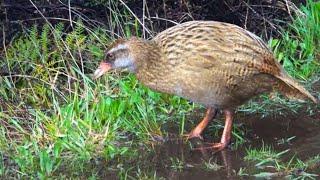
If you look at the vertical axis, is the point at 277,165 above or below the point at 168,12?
below

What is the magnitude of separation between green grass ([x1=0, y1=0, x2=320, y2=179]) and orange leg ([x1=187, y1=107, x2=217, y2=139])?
138 mm

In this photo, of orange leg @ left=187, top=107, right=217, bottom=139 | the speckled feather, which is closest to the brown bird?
the speckled feather

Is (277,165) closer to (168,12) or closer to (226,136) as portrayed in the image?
(226,136)

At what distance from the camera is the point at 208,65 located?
5.60 meters

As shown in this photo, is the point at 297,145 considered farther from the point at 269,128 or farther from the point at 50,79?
the point at 50,79

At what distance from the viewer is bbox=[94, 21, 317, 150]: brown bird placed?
5.61 meters

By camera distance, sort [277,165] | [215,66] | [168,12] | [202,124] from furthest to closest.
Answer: [168,12] < [202,124] < [215,66] < [277,165]

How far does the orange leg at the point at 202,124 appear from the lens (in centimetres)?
607

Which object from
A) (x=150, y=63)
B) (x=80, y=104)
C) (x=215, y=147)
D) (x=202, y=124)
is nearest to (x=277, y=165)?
(x=215, y=147)

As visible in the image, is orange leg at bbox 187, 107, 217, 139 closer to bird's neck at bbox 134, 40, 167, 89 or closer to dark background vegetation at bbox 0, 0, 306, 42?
bird's neck at bbox 134, 40, 167, 89

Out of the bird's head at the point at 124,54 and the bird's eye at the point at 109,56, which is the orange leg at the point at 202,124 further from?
the bird's eye at the point at 109,56

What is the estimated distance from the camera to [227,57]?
18.5 ft

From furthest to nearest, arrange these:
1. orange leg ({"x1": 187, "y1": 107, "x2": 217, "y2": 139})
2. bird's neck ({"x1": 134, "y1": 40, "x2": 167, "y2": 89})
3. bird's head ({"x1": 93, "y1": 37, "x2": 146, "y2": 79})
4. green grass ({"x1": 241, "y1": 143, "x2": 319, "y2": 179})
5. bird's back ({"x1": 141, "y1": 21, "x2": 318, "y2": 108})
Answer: orange leg ({"x1": 187, "y1": 107, "x2": 217, "y2": 139}) → bird's head ({"x1": 93, "y1": 37, "x2": 146, "y2": 79}) → bird's neck ({"x1": 134, "y1": 40, "x2": 167, "y2": 89}) → bird's back ({"x1": 141, "y1": 21, "x2": 318, "y2": 108}) → green grass ({"x1": 241, "y1": 143, "x2": 319, "y2": 179})

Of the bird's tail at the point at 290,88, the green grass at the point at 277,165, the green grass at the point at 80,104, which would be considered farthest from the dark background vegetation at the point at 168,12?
the green grass at the point at 277,165
